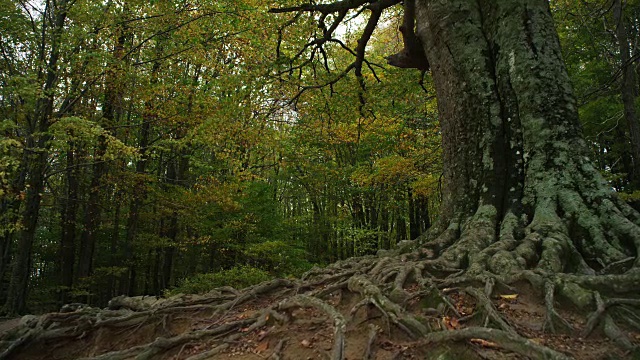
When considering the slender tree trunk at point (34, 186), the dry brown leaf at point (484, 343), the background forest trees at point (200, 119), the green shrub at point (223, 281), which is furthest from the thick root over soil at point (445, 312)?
the slender tree trunk at point (34, 186)

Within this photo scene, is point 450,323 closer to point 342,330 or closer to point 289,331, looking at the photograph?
point 342,330

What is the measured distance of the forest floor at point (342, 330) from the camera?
2.34m

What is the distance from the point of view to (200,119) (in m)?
12.2

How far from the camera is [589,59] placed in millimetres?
14234

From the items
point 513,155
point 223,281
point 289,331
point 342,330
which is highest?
point 513,155

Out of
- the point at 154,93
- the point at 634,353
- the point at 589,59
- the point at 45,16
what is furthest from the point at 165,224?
the point at 589,59

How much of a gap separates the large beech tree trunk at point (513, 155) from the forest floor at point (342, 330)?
69 cm

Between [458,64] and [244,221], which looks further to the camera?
[244,221]

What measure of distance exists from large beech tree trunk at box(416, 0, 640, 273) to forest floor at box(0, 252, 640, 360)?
2.27 feet

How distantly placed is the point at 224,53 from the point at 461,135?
9695 millimetres

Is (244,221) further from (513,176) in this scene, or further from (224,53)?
(513,176)

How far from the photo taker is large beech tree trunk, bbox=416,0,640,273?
11.8 feet

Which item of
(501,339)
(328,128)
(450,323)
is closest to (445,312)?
(450,323)

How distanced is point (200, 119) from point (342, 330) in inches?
427
